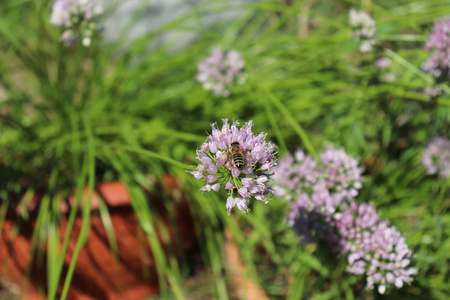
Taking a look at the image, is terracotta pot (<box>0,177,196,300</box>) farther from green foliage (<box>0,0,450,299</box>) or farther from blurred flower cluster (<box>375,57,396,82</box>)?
blurred flower cluster (<box>375,57,396,82</box>)

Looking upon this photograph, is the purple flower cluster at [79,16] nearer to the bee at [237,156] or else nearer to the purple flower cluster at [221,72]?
the purple flower cluster at [221,72]

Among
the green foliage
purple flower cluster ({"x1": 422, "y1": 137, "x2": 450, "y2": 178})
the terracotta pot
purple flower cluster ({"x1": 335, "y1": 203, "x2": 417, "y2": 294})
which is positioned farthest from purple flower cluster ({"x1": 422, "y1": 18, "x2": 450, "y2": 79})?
the terracotta pot

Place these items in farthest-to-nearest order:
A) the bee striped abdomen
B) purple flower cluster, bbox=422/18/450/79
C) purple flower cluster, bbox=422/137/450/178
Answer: purple flower cluster, bbox=422/137/450/178 → purple flower cluster, bbox=422/18/450/79 → the bee striped abdomen

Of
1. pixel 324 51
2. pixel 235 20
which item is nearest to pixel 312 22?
pixel 235 20

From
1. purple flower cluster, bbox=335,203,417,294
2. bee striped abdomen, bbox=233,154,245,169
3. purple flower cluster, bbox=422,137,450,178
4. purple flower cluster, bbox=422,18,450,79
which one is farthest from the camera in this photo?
purple flower cluster, bbox=422,137,450,178

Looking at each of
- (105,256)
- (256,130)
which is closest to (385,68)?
(256,130)

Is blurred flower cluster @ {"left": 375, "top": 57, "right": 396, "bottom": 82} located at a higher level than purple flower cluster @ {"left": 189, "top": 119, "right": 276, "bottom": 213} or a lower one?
higher
